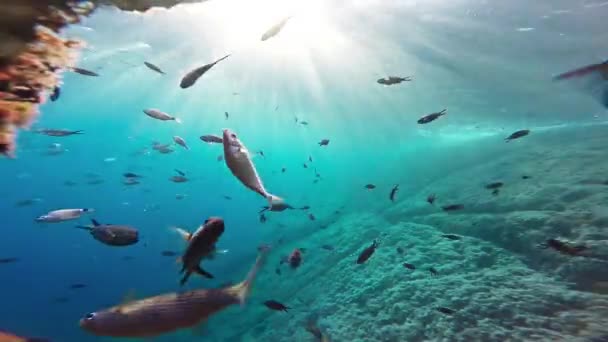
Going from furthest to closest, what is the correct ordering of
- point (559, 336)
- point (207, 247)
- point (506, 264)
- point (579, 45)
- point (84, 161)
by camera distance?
point (84, 161) < point (579, 45) < point (506, 264) < point (559, 336) < point (207, 247)

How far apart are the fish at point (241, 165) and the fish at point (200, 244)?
368 mm

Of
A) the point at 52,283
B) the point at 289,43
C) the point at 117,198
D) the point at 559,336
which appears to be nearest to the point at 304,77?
the point at 289,43

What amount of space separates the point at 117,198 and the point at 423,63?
303 feet

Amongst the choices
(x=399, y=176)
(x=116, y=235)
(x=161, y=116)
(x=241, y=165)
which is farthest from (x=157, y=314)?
(x=399, y=176)

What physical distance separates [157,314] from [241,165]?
4.25ft

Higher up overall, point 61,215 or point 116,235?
point 116,235

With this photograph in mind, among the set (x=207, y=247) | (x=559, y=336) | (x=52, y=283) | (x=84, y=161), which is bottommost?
(x=84, y=161)

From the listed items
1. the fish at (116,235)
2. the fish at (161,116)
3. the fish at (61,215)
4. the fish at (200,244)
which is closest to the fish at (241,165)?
the fish at (200,244)

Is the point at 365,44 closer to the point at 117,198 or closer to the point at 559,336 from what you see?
the point at 559,336

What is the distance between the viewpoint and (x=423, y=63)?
771 inches

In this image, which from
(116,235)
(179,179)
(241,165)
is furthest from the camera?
(179,179)

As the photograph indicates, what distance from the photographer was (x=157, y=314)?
2.54 metres

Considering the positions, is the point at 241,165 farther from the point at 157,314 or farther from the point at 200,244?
the point at 157,314

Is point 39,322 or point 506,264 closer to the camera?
point 506,264
